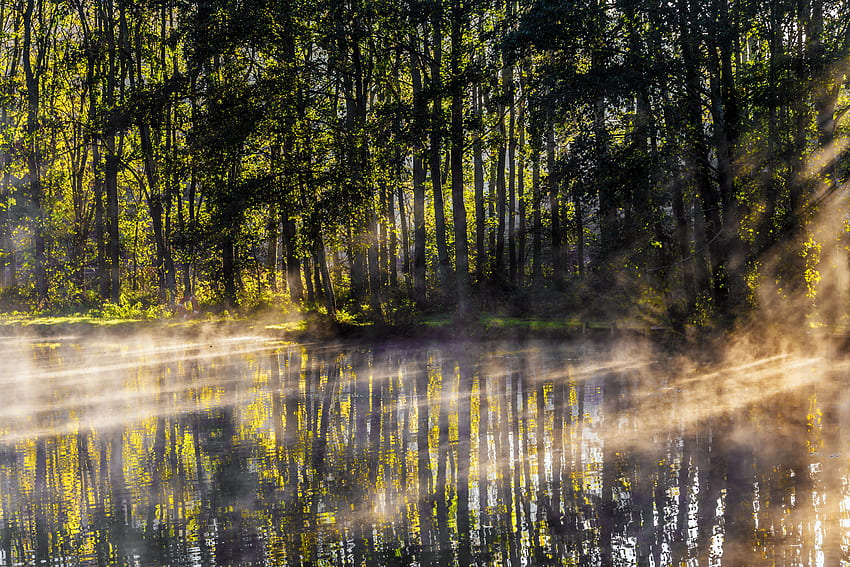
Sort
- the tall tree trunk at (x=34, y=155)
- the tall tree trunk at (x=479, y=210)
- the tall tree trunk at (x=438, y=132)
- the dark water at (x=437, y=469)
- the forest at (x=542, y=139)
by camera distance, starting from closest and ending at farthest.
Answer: the dark water at (x=437, y=469) → the forest at (x=542, y=139) → the tall tree trunk at (x=438, y=132) → the tall tree trunk at (x=479, y=210) → the tall tree trunk at (x=34, y=155)

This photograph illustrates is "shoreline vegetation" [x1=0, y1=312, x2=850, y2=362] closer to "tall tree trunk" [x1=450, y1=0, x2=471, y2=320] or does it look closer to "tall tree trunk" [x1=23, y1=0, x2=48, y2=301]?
"tall tree trunk" [x1=450, y1=0, x2=471, y2=320]

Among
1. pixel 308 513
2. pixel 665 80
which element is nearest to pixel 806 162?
pixel 665 80

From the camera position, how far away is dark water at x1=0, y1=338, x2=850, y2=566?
648cm

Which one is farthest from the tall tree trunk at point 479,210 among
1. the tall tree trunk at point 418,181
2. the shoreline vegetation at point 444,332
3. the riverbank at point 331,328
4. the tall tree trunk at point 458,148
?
the riverbank at point 331,328

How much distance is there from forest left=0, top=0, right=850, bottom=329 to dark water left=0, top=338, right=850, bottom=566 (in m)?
4.35

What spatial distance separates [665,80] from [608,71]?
1303 mm

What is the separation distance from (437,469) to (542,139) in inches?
625

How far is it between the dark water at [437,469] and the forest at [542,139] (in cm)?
435

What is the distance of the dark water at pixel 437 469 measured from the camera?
21.3 feet

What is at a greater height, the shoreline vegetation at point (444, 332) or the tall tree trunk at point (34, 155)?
the tall tree trunk at point (34, 155)

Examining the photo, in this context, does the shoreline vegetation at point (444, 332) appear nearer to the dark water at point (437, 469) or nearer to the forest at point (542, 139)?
the forest at point (542, 139)

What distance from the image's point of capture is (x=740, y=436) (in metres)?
10.0

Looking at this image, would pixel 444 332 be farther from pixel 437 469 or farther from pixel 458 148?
pixel 437 469

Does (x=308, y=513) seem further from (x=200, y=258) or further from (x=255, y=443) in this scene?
(x=200, y=258)
